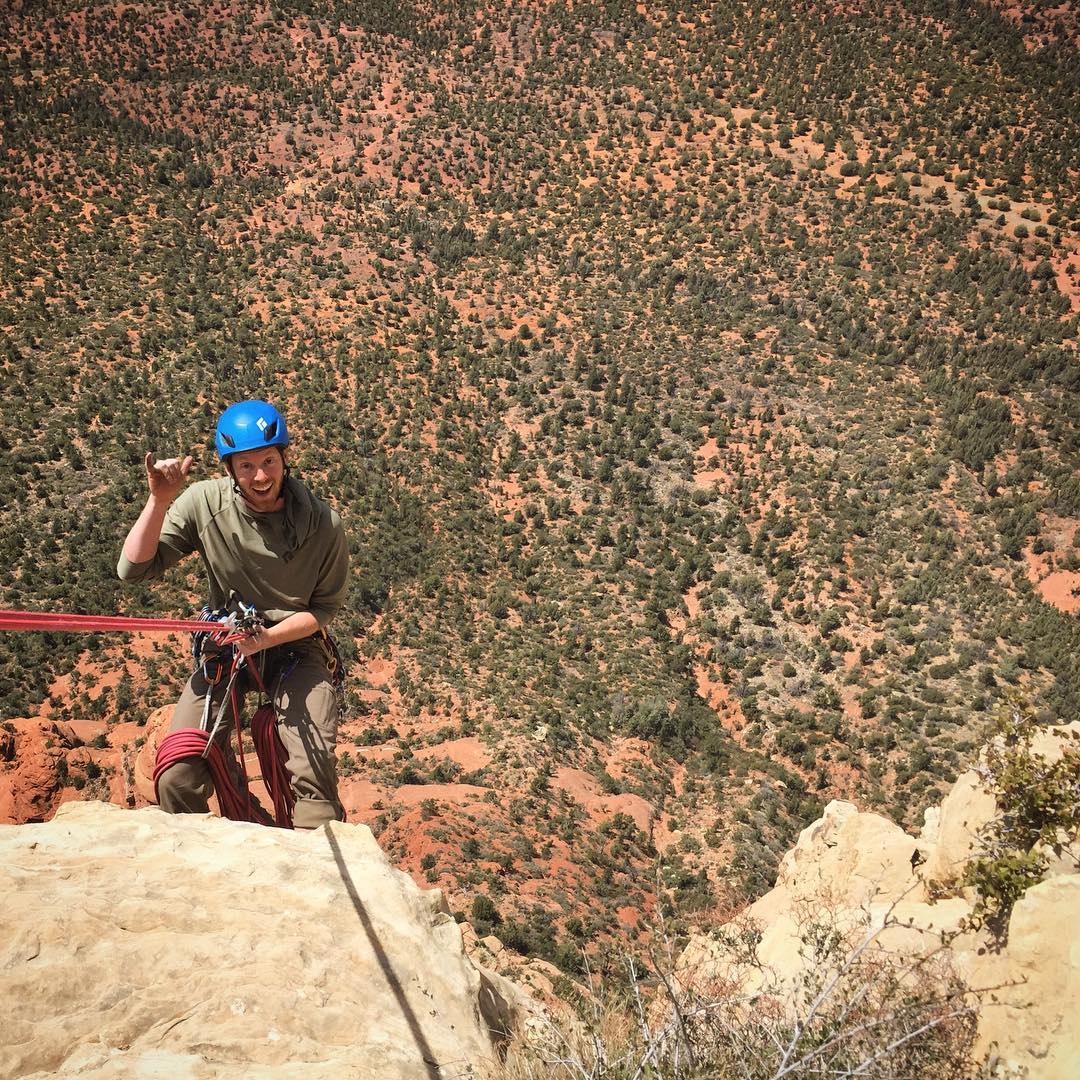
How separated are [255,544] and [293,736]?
101cm

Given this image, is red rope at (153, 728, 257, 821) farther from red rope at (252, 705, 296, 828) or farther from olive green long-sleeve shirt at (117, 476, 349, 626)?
olive green long-sleeve shirt at (117, 476, 349, 626)

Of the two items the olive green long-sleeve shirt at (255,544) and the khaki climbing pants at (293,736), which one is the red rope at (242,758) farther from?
the olive green long-sleeve shirt at (255,544)

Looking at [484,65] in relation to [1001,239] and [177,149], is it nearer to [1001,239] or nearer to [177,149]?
[177,149]

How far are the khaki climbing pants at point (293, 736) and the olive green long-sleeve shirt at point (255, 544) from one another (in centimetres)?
37

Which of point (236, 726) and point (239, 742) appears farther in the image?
point (236, 726)

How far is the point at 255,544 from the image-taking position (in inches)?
171

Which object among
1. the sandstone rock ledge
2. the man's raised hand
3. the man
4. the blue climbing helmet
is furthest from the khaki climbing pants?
the blue climbing helmet

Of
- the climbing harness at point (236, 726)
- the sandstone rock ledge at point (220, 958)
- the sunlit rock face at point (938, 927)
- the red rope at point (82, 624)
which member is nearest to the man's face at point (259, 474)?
the climbing harness at point (236, 726)

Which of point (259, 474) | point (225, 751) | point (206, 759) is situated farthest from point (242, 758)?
point (259, 474)

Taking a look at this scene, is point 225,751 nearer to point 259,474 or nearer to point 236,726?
point 236,726

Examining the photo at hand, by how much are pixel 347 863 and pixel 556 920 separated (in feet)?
27.8

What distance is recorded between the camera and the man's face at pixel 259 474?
13.6ft

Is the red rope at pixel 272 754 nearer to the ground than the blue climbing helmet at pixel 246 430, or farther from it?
nearer to the ground

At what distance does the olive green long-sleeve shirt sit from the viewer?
428cm
